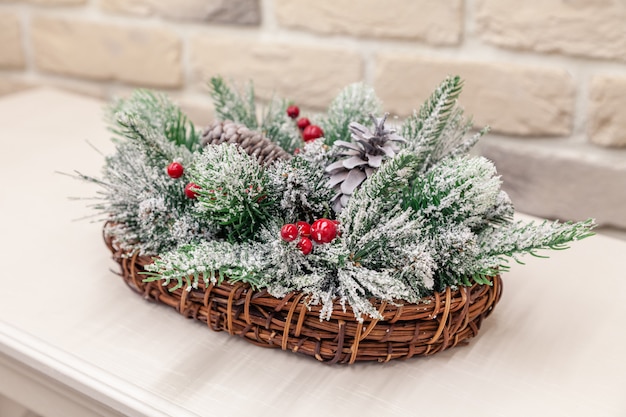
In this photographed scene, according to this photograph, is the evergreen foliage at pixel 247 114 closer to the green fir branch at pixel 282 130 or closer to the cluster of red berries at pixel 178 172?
the green fir branch at pixel 282 130

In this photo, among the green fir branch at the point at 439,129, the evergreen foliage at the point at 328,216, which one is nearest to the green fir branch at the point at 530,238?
the evergreen foliage at the point at 328,216

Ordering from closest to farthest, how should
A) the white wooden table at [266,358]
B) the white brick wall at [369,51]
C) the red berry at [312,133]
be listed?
the white wooden table at [266,358], the red berry at [312,133], the white brick wall at [369,51]

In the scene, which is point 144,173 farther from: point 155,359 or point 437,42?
point 437,42

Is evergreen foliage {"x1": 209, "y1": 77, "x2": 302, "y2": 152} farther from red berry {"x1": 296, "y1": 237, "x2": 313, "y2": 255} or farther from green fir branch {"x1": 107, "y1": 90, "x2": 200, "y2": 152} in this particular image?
red berry {"x1": 296, "y1": 237, "x2": 313, "y2": 255}

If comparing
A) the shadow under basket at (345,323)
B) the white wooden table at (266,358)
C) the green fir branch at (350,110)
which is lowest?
the white wooden table at (266,358)

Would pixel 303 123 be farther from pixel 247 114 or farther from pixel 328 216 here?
pixel 328 216

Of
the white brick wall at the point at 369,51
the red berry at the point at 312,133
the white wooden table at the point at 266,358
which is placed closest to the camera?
the white wooden table at the point at 266,358

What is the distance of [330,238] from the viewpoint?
54 cm

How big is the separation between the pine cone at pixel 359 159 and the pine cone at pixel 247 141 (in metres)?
0.06

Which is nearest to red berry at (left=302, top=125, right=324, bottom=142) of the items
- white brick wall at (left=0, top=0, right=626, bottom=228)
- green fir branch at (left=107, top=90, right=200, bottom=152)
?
green fir branch at (left=107, top=90, right=200, bottom=152)

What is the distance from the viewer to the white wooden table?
52 centimetres

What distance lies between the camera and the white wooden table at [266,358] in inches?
20.5

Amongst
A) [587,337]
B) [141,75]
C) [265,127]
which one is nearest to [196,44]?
[141,75]

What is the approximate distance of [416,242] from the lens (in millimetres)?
550
